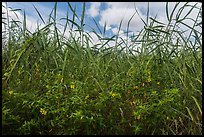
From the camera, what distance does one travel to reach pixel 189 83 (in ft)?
8.05

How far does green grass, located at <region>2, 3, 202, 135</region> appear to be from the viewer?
208cm

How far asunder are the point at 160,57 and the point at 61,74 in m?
0.69

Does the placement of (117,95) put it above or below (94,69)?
below

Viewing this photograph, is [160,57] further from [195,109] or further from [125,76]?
[195,109]

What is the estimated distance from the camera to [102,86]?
2.34 meters

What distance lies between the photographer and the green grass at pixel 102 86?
2082 mm

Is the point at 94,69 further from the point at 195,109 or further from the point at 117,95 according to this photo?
the point at 195,109

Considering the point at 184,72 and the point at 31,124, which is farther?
the point at 184,72

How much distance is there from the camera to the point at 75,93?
7.21ft

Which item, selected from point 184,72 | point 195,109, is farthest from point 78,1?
point 195,109

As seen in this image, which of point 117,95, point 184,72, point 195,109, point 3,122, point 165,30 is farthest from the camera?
point 165,30

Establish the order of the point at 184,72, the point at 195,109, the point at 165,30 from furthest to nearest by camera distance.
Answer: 1. the point at 165,30
2. the point at 184,72
3. the point at 195,109

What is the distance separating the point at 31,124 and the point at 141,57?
3.21 feet

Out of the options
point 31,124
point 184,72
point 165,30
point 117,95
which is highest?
point 165,30
